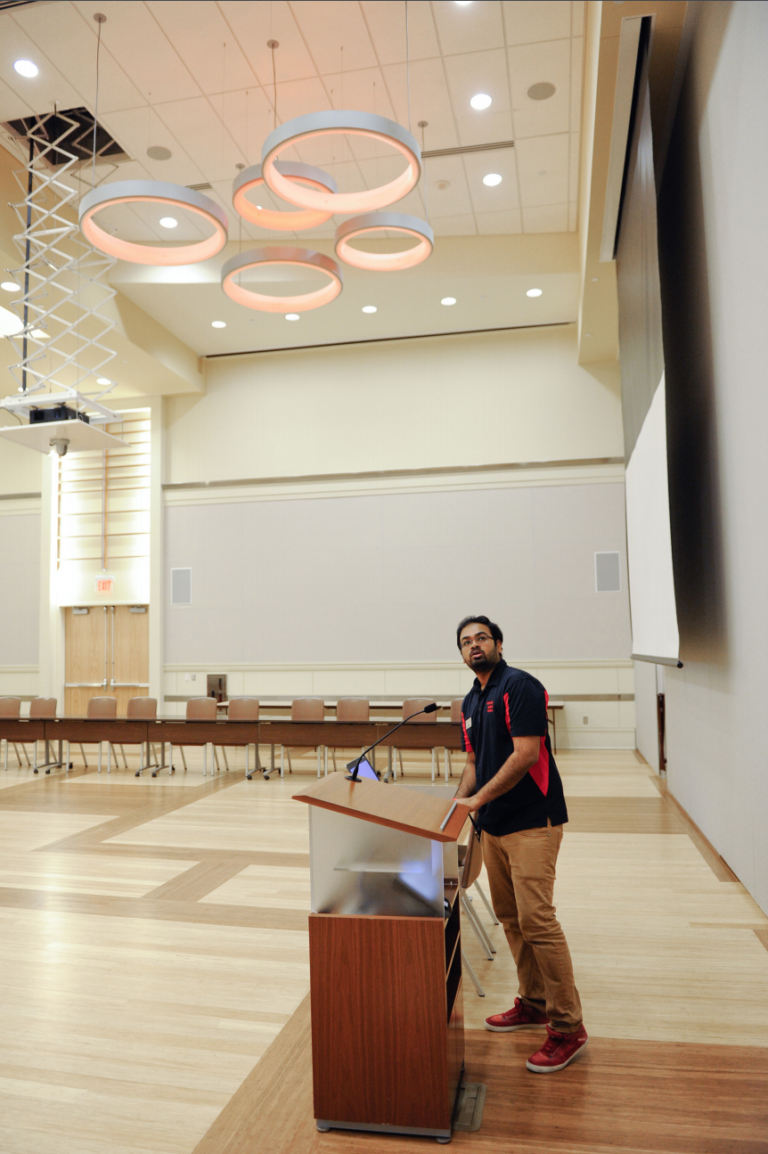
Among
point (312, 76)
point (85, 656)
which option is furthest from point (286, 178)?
point (85, 656)

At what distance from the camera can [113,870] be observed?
5.57m

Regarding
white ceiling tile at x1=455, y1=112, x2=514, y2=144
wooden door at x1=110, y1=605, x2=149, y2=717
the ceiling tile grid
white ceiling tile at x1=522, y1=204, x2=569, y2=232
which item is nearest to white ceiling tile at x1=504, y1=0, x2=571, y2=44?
the ceiling tile grid

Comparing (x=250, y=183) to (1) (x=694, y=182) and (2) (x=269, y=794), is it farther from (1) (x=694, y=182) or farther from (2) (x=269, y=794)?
(2) (x=269, y=794)

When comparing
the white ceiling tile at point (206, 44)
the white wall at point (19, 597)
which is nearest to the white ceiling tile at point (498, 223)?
the white ceiling tile at point (206, 44)

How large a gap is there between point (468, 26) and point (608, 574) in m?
7.13

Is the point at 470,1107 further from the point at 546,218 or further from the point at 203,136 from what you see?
the point at 546,218

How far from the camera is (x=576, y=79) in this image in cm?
696

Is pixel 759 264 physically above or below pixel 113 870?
above

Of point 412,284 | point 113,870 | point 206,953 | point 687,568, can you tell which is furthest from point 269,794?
point 412,284

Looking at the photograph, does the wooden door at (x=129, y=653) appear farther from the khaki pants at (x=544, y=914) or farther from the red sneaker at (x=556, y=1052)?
the red sneaker at (x=556, y=1052)

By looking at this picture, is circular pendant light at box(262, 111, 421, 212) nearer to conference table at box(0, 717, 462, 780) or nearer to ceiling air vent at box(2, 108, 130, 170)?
ceiling air vent at box(2, 108, 130, 170)

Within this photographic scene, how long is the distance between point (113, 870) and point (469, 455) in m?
8.11

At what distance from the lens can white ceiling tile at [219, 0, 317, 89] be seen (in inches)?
241

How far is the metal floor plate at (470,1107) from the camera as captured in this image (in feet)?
8.12
